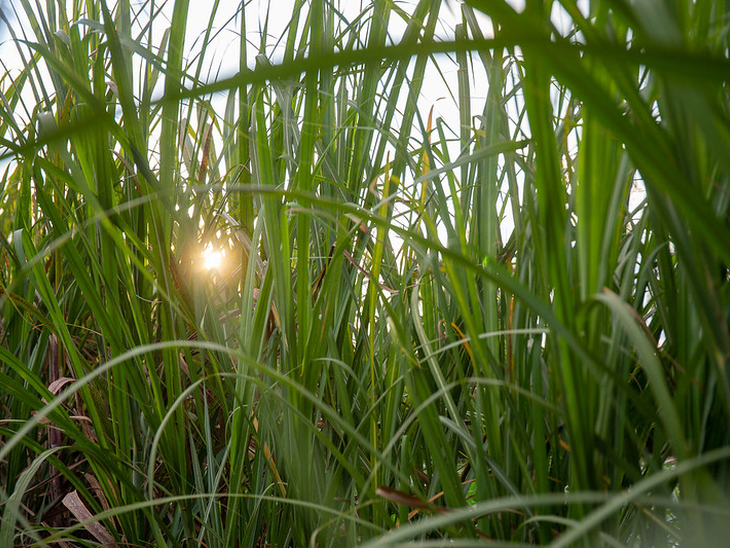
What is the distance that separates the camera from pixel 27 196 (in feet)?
2.65

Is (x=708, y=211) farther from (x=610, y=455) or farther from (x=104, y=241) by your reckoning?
(x=104, y=241)

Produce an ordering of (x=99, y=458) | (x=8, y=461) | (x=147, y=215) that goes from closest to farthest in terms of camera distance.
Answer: (x=99, y=458) < (x=147, y=215) < (x=8, y=461)

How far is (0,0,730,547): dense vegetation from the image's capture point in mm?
242

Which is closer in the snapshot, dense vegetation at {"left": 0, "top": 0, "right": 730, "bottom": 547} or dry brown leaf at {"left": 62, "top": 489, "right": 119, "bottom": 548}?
dense vegetation at {"left": 0, "top": 0, "right": 730, "bottom": 547}

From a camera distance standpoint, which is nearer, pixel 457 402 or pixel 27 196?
pixel 457 402

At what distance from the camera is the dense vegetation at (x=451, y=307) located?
242 mm

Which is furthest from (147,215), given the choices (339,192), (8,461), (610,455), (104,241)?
(610,455)

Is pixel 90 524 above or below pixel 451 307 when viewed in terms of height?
below

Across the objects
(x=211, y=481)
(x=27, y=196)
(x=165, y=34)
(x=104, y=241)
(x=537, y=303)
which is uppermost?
(x=165, y=34)

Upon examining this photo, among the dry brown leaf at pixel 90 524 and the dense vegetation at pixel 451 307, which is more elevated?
the dense vegetation at pixel 451 307

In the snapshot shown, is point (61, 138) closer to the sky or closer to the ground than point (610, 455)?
closer to the sky

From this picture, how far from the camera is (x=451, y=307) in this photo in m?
0.64

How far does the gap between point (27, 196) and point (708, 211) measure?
847mm

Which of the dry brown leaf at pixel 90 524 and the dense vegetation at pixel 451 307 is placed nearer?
the dense vegetation at pixel 451 307
